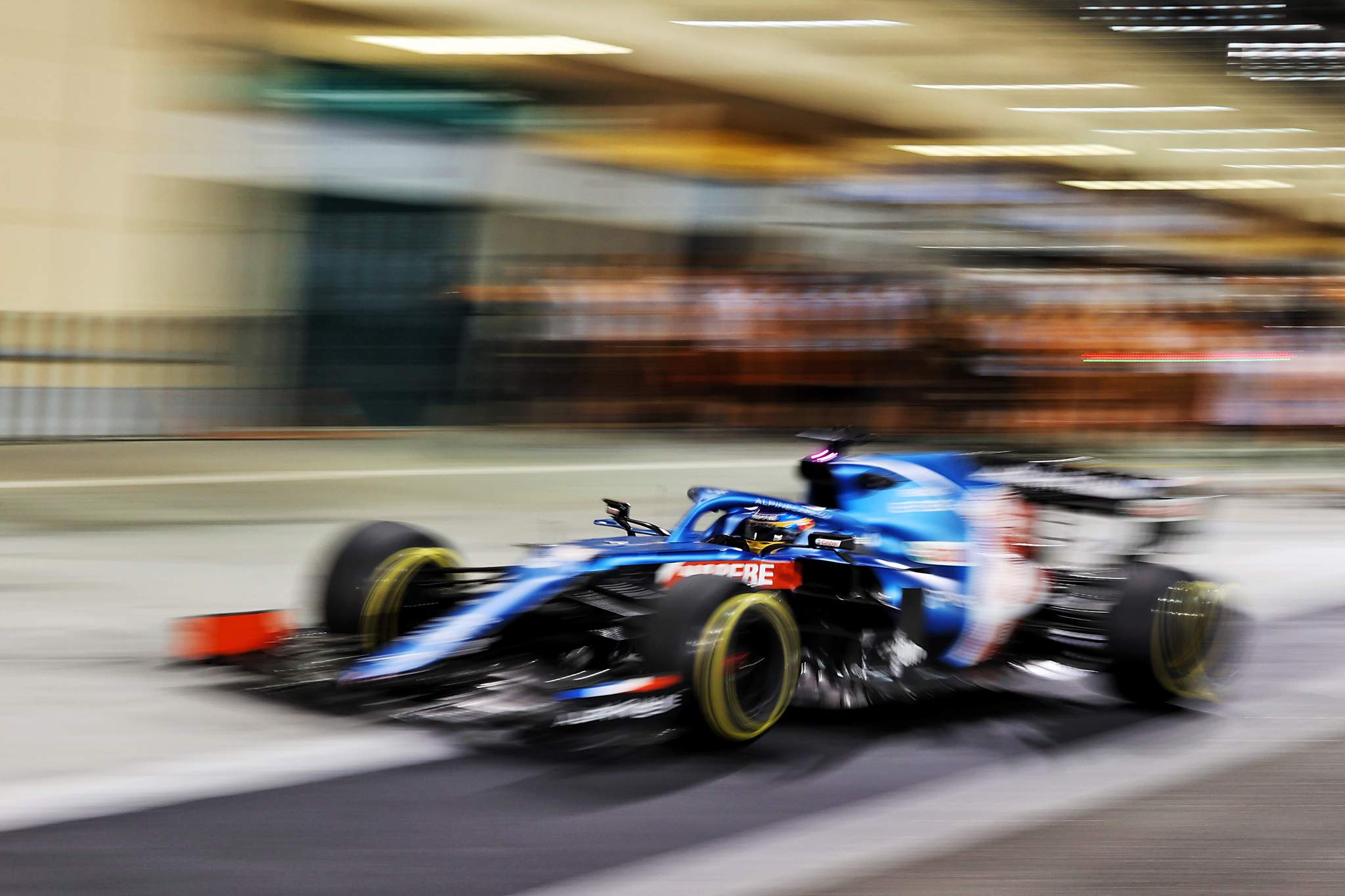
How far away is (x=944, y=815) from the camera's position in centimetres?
433

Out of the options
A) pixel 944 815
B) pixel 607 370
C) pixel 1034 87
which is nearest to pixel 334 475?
pixel 607 370

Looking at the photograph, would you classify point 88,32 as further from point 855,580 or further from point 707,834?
point 707,834

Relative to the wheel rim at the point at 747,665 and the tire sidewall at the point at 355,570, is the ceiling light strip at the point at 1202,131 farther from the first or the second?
the wheel rim at the point at 747,665

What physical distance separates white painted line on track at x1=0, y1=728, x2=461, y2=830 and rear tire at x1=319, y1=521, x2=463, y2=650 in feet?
1.75

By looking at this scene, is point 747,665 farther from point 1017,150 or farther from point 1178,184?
point 1178,184

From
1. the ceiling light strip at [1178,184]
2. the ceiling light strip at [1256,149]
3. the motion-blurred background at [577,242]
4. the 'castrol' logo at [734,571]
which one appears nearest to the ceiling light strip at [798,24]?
the motion-blurred background at [577,242]

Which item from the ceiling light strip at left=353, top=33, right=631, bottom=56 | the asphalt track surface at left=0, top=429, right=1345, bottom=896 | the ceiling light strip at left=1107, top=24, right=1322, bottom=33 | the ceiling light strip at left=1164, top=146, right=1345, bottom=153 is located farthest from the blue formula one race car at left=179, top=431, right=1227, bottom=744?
the ceiling light strip at left=1164, top=146, right=1345, bottom=153

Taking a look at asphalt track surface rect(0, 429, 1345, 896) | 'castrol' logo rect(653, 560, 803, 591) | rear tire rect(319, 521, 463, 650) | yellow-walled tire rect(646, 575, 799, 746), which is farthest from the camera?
rear tire rect(319, 521, 463, 650)

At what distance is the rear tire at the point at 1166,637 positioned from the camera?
555cm

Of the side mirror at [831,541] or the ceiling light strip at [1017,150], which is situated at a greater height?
the ceiling light strip at [1017,150]

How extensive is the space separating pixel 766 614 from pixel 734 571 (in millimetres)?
342

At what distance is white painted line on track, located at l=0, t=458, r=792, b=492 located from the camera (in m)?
9.77

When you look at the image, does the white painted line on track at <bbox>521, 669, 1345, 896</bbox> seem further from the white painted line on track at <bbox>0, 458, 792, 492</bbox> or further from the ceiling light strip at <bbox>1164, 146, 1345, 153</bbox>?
the ceiling light strip at <bbox>1164, 146, 1345, 153</bbox>

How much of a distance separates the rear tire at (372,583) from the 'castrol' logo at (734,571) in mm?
840
